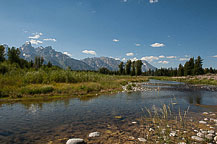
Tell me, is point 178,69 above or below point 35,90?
above

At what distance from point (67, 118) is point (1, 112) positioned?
5741 mm

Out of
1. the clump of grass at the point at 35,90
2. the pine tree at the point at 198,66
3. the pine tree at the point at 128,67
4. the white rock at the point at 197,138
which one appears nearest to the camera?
the white rock at the point at 197,138

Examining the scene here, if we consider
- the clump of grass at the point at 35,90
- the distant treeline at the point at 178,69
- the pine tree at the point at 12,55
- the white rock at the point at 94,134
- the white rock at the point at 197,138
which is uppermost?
the pine tree at the point at 12,55

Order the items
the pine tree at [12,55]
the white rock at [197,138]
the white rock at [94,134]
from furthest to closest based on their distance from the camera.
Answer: the pine tree at [12,55] < the white rock at [94,134] < the white rock at [197,138]

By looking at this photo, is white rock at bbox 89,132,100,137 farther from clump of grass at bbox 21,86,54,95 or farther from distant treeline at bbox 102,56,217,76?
distant treeline at bbox 102,56,217,76

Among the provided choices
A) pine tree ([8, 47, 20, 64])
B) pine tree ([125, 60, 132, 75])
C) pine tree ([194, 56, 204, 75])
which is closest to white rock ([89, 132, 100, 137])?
pine tree ([8, 47, 20, 64])

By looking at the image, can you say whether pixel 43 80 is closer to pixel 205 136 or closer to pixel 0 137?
pixel 0 137

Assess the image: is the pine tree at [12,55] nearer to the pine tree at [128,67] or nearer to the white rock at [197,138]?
the pine tree at [128,67]

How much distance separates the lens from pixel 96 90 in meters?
21.7

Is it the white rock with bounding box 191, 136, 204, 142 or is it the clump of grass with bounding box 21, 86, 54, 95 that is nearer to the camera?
the white rock with bounding box 191, 136, 204, 142

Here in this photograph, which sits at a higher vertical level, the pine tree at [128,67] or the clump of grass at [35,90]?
the pine tree at [128,67]

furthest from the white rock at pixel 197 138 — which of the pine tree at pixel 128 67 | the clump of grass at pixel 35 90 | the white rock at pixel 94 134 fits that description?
the pine tree at pixel 128 67

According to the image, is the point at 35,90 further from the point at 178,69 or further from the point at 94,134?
the point at 178,69

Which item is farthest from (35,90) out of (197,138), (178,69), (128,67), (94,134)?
(178,69)
